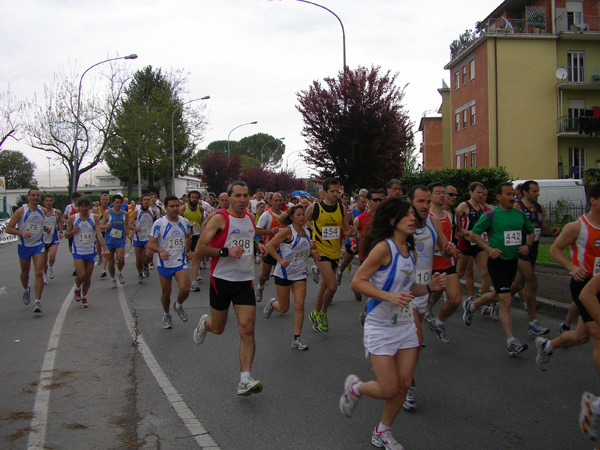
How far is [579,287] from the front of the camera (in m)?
4.84

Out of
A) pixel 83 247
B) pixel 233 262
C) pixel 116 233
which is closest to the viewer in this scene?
pixel 233 262

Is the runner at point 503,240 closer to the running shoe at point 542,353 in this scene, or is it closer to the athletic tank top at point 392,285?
the running shoe at point 542,353

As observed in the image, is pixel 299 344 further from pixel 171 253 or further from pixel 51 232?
pixel 51 232

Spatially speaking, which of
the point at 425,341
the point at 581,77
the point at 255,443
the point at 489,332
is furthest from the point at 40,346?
the point at 581,77

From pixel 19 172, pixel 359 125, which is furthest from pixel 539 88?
pixel 19 172

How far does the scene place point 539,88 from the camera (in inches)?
1442

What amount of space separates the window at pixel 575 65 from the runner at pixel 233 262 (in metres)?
37.0

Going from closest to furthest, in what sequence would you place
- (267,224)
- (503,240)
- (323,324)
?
(503,240) < (323,324) < (267,224)

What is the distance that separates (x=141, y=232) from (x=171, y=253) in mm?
5121

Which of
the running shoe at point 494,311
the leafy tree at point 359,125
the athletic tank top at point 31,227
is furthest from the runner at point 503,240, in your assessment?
the leafy tree at point 359,125

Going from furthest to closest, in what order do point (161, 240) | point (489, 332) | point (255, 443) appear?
point (161, 240) → point (489, 332) → point (255, 443)

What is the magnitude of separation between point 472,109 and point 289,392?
36.3 m

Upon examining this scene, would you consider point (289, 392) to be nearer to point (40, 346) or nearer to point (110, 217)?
point (40, 346)

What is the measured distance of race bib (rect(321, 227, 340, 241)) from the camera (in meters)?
7.57
